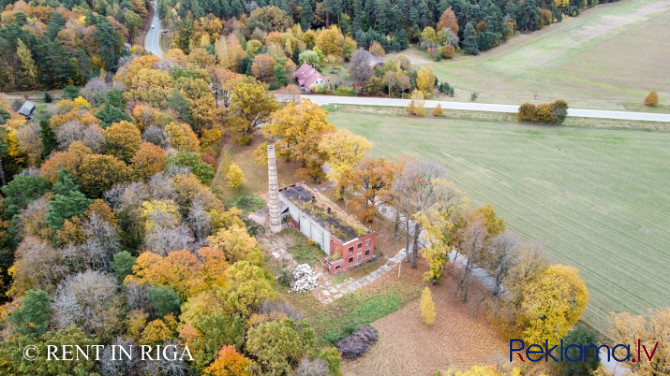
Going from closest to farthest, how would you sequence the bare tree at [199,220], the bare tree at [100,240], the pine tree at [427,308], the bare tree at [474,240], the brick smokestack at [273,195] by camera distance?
the pine tree at [427,308]
the bare tree at [100,240]
the bare tree at [474,240]
the bare tree at [199,220]
the brick smokestack at [273,195]

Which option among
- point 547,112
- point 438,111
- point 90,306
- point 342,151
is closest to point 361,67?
point 438,111

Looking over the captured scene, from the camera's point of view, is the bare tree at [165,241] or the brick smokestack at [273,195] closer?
the bare tree at [165,241]

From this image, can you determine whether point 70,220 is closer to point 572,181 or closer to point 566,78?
point 572,181

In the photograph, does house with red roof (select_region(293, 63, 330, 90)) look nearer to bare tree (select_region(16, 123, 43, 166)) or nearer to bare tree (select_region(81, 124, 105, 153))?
bare tree (select_region(81, 124, 105, 153))

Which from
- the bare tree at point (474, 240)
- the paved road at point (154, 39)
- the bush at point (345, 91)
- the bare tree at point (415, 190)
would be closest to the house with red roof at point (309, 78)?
the bush at point (345, 91)

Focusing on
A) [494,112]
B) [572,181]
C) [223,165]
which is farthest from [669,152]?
[223,165]

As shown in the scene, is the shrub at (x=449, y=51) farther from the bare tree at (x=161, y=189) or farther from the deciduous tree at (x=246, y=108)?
the bare tree at (x=161, y=189)

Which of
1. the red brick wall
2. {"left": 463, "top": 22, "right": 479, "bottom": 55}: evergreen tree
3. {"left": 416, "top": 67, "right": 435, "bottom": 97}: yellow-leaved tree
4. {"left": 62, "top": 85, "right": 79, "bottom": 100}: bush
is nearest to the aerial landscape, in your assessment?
the red brick wall
